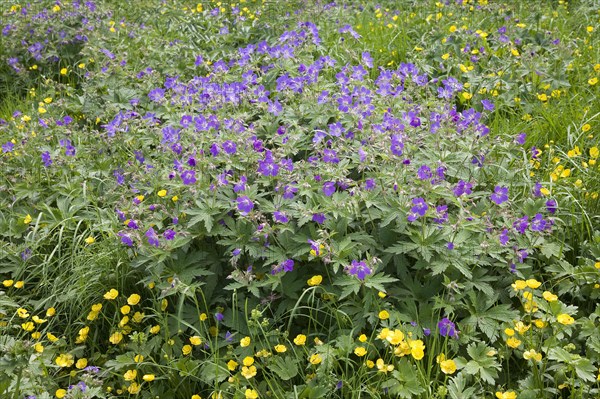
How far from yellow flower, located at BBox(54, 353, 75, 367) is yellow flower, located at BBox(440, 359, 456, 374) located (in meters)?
1.42

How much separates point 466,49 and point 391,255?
7.07 feet

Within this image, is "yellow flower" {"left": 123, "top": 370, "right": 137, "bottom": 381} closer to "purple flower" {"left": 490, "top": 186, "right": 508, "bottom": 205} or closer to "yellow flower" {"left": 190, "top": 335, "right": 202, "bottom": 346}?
"yellow flower" {"left": 190, "top": 335, "right": 202, "bottom": 346}

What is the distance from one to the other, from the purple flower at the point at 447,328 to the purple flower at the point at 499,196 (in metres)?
0.55

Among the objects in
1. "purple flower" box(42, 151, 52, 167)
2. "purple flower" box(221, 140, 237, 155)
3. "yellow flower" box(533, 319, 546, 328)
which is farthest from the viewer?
"purple flower" box(42, 151, 52, 167)

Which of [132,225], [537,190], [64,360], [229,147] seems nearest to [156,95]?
[229,147]

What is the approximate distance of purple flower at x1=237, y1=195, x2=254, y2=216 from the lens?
7.79 ft

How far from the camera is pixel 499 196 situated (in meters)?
2.50

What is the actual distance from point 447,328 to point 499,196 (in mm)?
→ 604

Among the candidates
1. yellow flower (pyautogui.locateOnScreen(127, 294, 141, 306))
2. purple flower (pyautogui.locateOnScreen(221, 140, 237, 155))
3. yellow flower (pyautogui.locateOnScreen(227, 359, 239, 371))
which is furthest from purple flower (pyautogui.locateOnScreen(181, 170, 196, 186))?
yellow flower (pyautogui.locateOnScreen(227, 359, 239, 371))

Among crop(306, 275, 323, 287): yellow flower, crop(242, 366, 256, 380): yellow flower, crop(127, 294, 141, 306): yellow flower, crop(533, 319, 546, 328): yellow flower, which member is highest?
crop(306, 275, 323, 287): yellow flower

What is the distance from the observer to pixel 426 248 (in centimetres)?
232

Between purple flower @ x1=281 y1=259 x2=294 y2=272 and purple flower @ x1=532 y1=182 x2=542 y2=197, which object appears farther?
purple flower @ x1=532 y1=182 x2=542 y2=197

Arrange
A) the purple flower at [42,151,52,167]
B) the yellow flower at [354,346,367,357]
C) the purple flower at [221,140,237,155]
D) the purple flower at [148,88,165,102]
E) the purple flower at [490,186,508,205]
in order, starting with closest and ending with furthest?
the yellow flower at [354,346,367,357]
the purple flower at [490,186,508,205]
the purple flower at [221,140,237,155]
the purple flower at [42,151,52,167]
the purple flower at [148,88,165,102]

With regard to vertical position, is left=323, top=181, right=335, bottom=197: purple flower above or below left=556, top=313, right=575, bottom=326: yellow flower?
above
